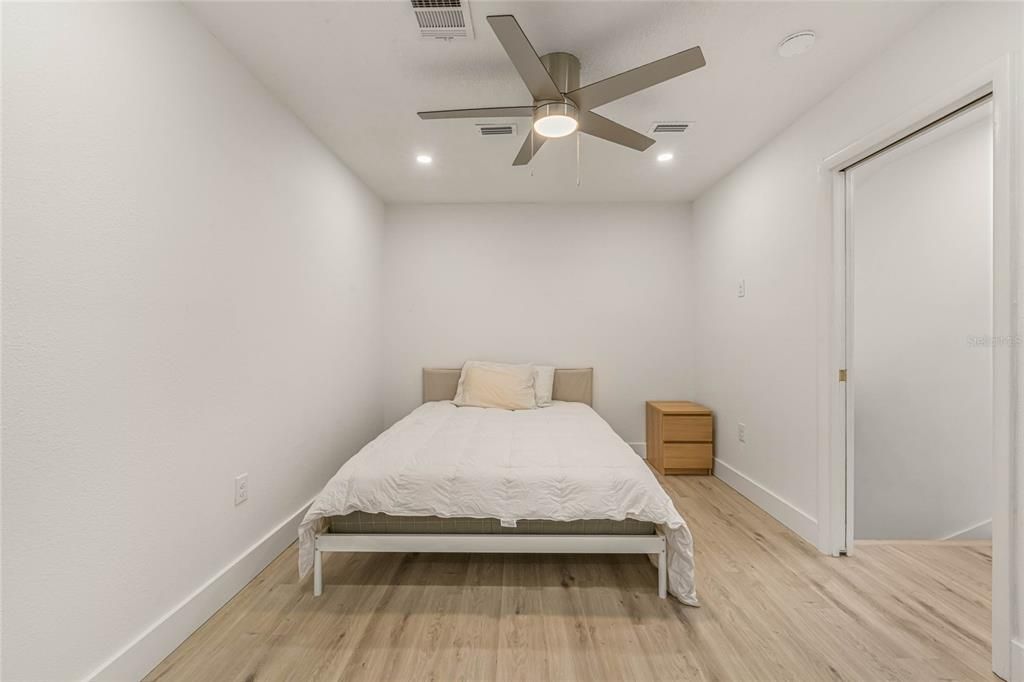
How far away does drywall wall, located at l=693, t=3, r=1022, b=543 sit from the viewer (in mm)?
1619

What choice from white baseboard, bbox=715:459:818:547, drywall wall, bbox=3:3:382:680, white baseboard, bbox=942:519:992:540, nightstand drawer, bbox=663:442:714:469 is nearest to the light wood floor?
white baseboard, bbox=715:459:818:547

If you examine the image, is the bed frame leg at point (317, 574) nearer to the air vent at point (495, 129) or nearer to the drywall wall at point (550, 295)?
the drywall wall at point (550, 295)

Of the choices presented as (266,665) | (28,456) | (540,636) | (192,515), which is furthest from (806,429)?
(28,456)

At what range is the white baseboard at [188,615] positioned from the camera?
133 cm

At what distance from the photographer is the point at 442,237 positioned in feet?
13.1

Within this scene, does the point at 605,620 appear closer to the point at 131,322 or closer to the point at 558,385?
the point at 131,322

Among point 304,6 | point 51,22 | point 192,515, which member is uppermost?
point 304,6

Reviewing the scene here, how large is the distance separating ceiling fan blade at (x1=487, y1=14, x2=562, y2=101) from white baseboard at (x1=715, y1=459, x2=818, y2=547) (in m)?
2.57

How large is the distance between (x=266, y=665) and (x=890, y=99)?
3357 mm

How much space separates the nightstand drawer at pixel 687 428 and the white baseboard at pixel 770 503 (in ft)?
0.82

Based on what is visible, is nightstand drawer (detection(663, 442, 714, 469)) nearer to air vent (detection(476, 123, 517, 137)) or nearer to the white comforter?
the white comforter

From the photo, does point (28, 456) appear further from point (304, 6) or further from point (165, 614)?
point (304, 6)

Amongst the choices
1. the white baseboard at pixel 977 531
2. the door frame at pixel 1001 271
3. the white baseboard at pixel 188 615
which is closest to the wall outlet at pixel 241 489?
the white baseboard at pixel 188 615

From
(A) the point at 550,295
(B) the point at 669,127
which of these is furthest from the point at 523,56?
(A) the point at 550,295
